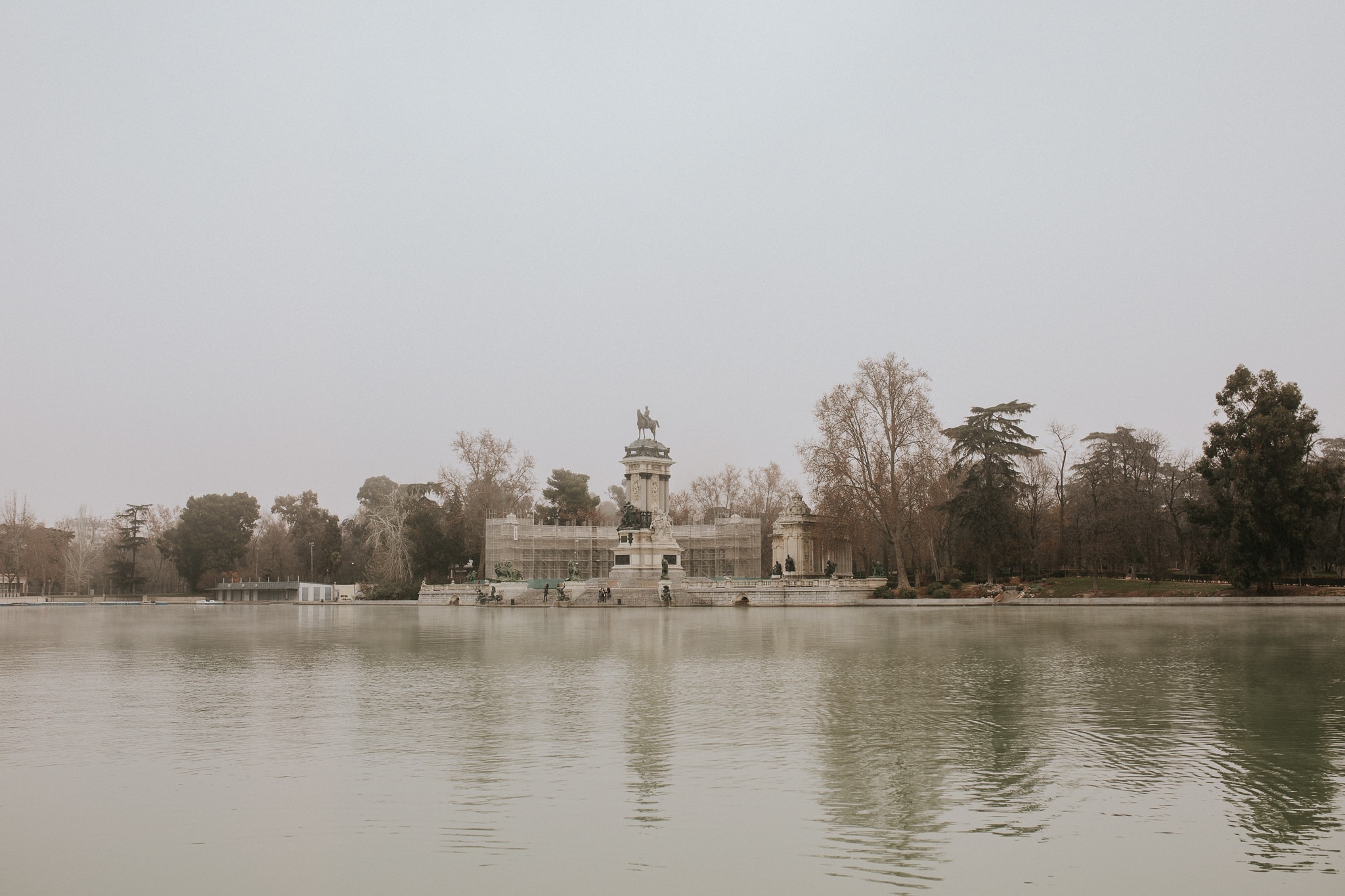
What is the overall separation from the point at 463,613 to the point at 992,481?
1074 inches

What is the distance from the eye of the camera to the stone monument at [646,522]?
5278 cm

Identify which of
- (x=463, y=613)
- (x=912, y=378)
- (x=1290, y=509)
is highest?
(x=912, y=378)

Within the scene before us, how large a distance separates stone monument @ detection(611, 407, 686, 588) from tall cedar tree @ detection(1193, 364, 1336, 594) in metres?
24.9

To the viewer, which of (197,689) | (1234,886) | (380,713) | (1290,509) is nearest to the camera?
(1234,886)

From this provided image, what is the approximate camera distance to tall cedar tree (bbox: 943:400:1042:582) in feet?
158

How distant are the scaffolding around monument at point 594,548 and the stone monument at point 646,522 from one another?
217 inches

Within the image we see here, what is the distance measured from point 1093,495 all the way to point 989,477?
25.7 feet

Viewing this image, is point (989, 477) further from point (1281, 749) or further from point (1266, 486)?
point (1281, 749)

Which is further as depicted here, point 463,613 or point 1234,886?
point 463,613

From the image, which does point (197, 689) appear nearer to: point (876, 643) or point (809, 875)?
point (809, 875)

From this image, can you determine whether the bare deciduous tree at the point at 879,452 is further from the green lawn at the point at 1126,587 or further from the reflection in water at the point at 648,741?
the reflection in water at the point at 648,741

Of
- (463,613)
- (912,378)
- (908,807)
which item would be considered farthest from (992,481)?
(908,807)

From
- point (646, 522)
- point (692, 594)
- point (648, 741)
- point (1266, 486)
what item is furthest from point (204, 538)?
point (648, 741)

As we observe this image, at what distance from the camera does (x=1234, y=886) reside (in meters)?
5.21
